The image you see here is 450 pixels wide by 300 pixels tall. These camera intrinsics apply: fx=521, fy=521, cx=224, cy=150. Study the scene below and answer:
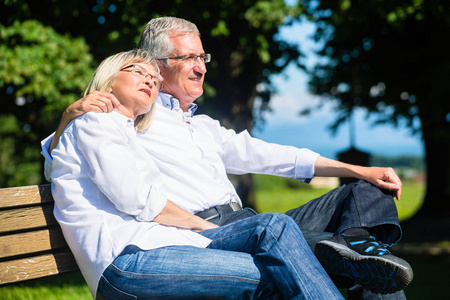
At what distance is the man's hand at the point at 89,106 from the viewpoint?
2.48m

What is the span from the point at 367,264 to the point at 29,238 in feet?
5.40

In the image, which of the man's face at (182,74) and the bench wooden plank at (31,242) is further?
the man's face at (182,74)

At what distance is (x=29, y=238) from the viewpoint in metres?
2.59

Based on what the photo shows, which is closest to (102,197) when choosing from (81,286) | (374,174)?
(374,174)

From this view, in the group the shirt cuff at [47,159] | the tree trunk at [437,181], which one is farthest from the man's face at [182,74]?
the tree trunk at [437,181]

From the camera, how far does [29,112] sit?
12680 millimetres

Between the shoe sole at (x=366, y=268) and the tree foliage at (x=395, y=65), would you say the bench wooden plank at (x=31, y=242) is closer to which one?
the shoe sole at (x=366, y=268)

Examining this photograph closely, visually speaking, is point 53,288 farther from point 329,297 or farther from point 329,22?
point 329,22

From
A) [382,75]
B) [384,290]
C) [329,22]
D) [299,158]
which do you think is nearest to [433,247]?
[382,75]

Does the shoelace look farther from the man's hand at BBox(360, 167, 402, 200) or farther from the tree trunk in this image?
the tree trunk

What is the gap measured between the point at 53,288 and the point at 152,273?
3.80 m

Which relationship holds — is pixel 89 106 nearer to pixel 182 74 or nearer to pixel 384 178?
pixel 182 74

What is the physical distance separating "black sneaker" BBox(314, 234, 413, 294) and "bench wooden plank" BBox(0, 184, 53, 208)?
54.7 inches

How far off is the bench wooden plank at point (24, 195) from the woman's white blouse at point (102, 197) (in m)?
0.16
